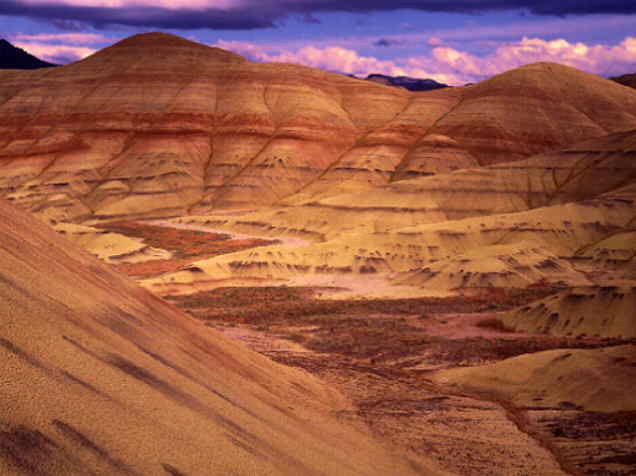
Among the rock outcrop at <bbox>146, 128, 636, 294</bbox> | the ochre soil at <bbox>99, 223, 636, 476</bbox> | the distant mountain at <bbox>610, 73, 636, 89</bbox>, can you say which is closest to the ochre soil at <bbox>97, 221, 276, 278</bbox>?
the ochre soil at <bbox>99, 223, 636, 476</bbox>

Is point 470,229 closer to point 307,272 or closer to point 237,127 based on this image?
point 307,272

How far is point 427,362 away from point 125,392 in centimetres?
2124

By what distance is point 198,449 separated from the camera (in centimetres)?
1058

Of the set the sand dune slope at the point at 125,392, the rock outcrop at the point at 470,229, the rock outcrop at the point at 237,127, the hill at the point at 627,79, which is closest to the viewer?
the sand dune slope at the point at 125,392

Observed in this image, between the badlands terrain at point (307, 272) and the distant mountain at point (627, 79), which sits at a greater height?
the distant mountain at point (627, 79)

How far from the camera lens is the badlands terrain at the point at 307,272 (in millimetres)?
11750

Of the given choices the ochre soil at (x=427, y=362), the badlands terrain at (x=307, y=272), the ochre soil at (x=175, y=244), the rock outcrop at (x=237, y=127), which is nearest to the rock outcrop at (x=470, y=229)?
the badlands terrain at (x=307, y=272)

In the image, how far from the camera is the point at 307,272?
188 feet

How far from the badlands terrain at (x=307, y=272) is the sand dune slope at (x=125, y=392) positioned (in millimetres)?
58

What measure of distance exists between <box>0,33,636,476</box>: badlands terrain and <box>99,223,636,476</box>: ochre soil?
15 centimetres


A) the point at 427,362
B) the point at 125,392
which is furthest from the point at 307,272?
the point at 125,392

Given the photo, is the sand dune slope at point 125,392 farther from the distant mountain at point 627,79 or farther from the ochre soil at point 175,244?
the distant mountain at point 627,79

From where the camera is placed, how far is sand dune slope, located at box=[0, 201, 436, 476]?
9047 mm

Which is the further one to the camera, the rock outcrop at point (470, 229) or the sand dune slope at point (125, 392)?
the rock outcrop at point (470, 229)
